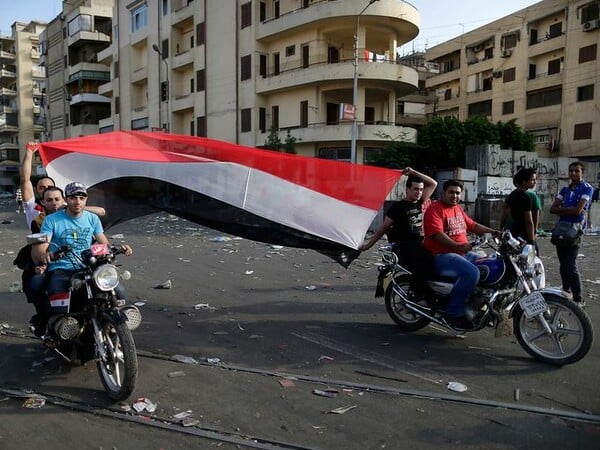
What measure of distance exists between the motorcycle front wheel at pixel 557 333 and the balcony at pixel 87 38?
60.1 metres

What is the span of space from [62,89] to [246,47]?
114ft

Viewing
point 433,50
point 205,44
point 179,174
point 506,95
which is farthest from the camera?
point 433,50

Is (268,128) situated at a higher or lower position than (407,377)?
higher

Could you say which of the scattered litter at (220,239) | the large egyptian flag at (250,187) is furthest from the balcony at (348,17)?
the large egyptian flag at (250,187)

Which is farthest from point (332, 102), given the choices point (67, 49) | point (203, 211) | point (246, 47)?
point (67, 49)

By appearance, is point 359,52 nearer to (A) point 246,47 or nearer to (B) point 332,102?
(B) point 332,102

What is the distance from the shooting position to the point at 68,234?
15.1 ft

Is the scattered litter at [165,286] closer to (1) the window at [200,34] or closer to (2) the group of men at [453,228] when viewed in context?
(2) the group of men at [453,228]

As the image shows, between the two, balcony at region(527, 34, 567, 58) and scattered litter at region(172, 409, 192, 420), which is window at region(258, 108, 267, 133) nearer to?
balcony at region(527, 34, 567, 58)

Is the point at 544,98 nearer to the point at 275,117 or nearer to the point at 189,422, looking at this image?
the point at 275,117

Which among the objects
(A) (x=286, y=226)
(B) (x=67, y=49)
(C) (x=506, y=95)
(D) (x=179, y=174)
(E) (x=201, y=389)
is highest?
(B) (x=67, y=49)

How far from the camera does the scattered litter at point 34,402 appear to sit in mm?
3953

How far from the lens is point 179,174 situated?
20.8ft

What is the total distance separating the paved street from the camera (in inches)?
138
